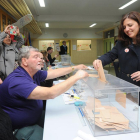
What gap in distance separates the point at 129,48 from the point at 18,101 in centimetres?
131

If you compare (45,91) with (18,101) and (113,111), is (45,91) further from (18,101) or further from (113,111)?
(113,111)

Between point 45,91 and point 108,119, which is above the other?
point 45,91

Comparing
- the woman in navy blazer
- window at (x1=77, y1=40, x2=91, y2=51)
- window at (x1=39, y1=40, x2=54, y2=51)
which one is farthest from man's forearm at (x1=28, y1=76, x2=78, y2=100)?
window at (x1=77, y1=40, x2=91, y2=51)

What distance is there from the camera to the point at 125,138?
99cm

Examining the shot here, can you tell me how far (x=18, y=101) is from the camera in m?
1.29

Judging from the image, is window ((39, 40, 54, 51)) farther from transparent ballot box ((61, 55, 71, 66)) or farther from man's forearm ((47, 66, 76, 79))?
man's forearm ((47, 66, 76, 79))

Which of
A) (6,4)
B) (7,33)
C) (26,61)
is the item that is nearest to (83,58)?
(6,4)

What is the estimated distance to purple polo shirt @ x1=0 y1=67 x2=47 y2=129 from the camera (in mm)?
1216

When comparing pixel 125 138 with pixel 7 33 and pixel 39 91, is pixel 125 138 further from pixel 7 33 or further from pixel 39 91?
pixel 7 33

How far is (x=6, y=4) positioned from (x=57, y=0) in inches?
92.8

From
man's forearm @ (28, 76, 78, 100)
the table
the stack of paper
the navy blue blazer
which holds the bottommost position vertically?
the table

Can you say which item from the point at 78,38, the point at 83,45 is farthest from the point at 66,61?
the point at 83,45

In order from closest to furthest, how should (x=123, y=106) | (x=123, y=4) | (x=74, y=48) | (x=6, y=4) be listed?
(x=123, y=106) → (x=6, y=4) → (x=123, y=4) → (x=74, y=48)

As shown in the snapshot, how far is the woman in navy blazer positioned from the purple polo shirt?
0.77 metres
